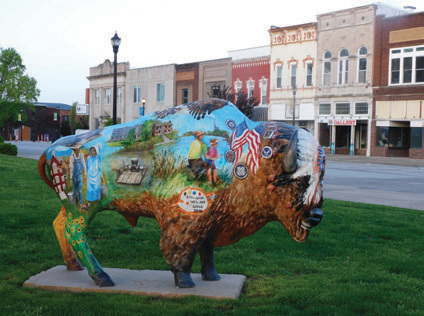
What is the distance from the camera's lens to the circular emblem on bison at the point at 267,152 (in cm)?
456

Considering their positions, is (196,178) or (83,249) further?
(83,249)

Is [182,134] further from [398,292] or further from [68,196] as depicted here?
[398,292]

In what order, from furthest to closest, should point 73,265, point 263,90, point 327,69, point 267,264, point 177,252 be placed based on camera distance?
point 263,90
point 327,69
point 267,264
point 73,265
point 177,252

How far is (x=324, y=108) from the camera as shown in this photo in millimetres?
39469

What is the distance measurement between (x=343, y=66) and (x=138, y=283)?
117 feet

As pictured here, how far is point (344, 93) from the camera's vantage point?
38125 millimetres

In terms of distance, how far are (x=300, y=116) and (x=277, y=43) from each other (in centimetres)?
631

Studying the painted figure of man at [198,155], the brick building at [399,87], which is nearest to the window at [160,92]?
the brick building at [399,87]

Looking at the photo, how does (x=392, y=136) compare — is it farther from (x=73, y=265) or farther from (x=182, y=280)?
(x=182, y=280)

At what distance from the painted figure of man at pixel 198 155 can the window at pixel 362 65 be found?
1368 inches

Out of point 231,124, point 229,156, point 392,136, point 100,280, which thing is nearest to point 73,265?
point 100,280

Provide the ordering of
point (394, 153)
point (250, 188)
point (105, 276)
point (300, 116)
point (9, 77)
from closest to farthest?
point (250, 188) < point (105, 276) < point (394, 153) < point (300, 116) < point (9, 77)

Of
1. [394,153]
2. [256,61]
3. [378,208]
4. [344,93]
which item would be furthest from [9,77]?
[378,208]

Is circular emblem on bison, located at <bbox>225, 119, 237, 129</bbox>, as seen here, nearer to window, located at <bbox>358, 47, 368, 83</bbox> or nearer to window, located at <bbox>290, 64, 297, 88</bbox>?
window, located at <bbox>358, 47, 368, 83</bbox>
